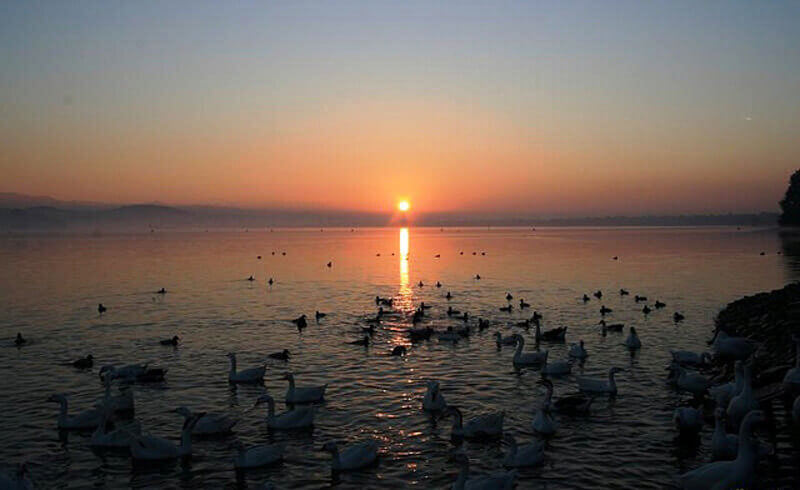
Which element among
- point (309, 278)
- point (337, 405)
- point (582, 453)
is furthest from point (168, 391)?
point (309, 278)

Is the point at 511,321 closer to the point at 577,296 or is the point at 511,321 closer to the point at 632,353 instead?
the point at 632,353

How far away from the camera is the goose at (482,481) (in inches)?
520

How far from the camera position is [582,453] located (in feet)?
52.6

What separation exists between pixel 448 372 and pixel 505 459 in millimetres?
9776

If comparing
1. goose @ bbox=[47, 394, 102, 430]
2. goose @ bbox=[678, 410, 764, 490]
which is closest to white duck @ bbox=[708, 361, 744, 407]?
goose @ bbox=[678, 410, 764, 490]

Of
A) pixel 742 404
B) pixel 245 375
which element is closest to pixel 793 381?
pixel 742 404

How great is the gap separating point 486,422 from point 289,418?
20.2 feet

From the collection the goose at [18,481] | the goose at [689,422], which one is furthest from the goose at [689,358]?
the goose at [18,481]

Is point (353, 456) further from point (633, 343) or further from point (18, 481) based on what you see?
point (633, 343)

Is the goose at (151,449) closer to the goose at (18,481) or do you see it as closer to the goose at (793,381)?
the goose at (18,481)

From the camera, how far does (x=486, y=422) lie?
1708 cm

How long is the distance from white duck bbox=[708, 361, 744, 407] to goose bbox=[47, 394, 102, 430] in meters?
19.6

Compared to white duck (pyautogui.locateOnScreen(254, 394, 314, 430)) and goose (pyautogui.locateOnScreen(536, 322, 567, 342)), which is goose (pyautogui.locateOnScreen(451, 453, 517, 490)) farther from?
goose (pyautogui.locateOnScreen(536, 322, 567, 342))

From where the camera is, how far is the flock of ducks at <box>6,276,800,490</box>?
13273 millimetres
